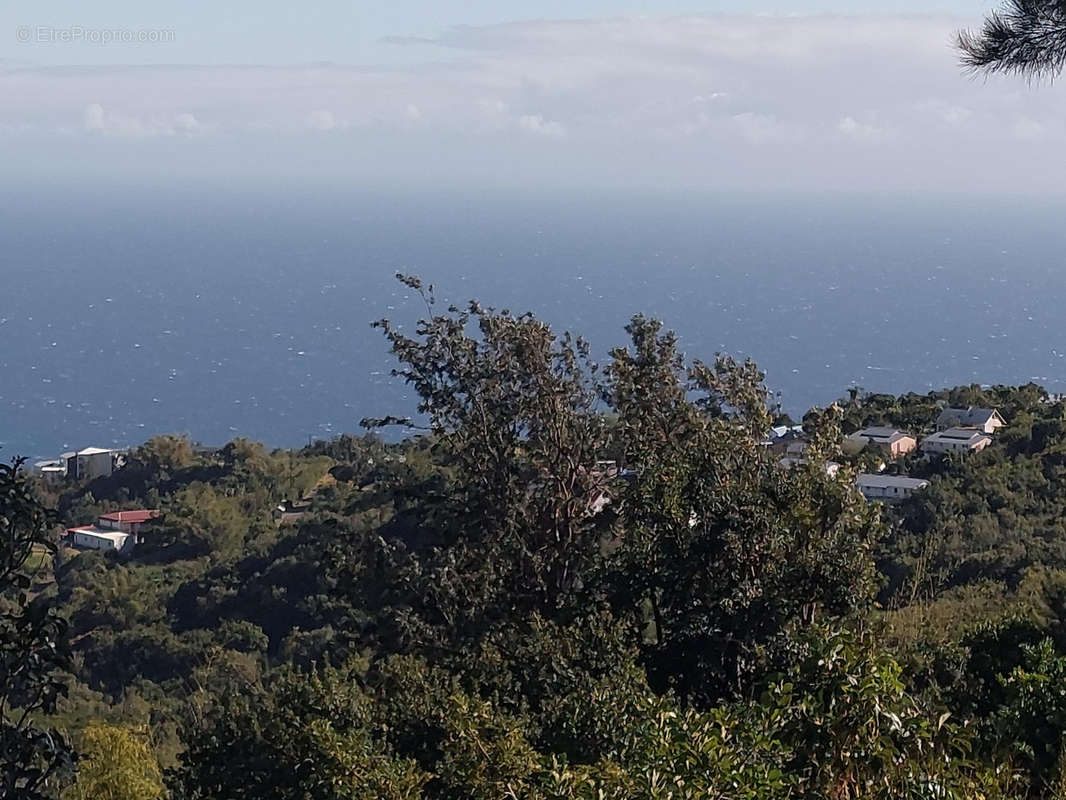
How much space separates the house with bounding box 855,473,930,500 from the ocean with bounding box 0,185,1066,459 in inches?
268

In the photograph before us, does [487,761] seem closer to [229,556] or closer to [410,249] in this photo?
[229,556]

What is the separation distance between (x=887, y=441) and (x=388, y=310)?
49810 mm

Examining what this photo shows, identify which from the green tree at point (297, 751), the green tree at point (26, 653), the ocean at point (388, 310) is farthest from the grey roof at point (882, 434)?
the green tree at point (26, 653)

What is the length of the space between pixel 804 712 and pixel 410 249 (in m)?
117

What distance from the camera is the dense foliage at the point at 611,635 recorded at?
3.31 m

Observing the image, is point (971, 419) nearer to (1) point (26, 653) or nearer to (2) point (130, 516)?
(2) point (130, 516)

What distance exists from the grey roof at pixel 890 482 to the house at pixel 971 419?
10.9ft

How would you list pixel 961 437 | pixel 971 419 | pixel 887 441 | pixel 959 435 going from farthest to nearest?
pixel 971 419
pixel 887 441
pixel 959 435
pixel 961 437

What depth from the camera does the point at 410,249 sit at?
119m

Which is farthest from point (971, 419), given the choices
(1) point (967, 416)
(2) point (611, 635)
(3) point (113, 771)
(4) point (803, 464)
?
(3) point (113, 771)

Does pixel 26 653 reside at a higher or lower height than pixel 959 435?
higher

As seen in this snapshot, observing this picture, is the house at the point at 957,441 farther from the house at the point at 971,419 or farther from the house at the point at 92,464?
the house at the point at 92,464

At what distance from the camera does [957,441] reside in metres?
21.5

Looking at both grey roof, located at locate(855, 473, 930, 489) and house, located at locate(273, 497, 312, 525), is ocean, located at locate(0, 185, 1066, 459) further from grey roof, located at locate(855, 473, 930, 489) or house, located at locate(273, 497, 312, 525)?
house, located at locate(273, 497, 312, 525)
